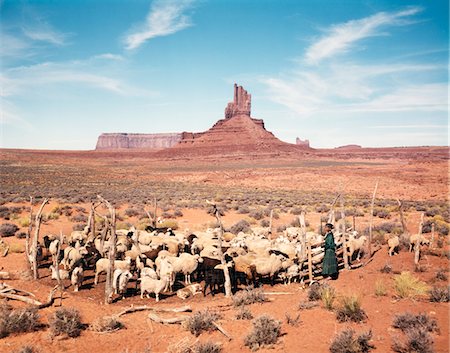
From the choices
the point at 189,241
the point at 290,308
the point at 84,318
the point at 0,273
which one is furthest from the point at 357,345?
the point at 0,273

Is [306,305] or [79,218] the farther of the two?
[79,218]

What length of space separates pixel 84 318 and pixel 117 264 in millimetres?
2485

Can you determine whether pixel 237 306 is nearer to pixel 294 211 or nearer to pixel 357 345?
pixel 357 345

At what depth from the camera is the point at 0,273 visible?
36.3ft

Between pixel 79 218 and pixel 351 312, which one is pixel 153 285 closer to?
Answer: pixel 351 312

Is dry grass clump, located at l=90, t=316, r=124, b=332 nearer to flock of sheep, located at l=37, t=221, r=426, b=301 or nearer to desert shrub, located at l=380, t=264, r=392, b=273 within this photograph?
flock of sheep, located at l=37, t=221, r=426, b=301

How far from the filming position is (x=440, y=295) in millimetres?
8734

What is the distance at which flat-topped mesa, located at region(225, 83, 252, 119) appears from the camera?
16575 cm

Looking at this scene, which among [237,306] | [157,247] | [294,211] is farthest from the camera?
[294,211]

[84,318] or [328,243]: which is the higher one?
[328,243]

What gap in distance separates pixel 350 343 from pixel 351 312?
5.36 feet

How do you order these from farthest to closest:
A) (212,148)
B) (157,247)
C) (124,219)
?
(212,148) → (124,219) → (157,247)

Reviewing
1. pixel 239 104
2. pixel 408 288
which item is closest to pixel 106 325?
pixel 408 288

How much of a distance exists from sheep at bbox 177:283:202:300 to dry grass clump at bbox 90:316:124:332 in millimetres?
2405
